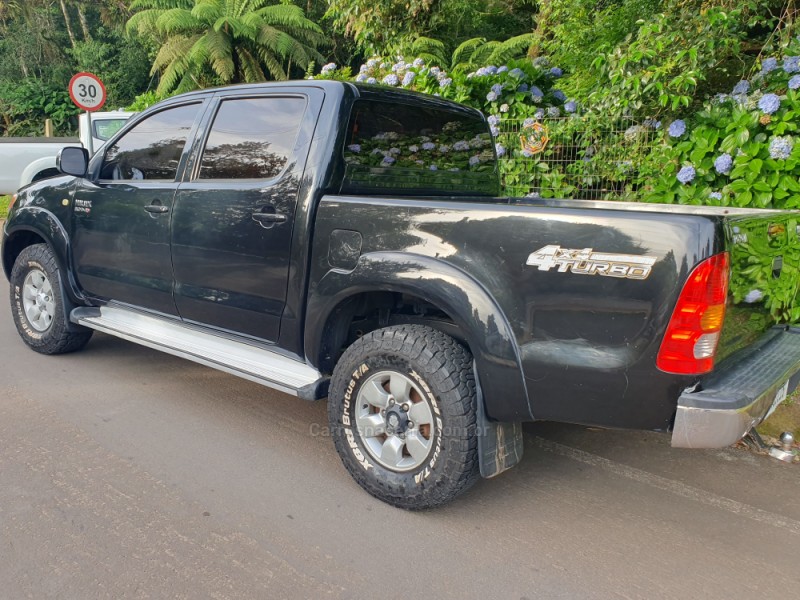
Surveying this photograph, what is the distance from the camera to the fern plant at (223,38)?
1928cm

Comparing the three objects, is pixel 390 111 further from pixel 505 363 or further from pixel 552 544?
pixel 552 544

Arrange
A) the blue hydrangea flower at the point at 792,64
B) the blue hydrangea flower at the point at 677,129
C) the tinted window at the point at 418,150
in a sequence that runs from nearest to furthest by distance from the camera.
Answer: the tinted window at the point at 418,150 → the blue hydrangea flower at the point at 792,64 → the blue hydrangea flower at the point at 677,129

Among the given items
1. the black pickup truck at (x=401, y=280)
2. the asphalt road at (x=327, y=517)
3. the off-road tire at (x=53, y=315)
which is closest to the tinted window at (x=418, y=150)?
the black pickup truck at (x=401, y=280)

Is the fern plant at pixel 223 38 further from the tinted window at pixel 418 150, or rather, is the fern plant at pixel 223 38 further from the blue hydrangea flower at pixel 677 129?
the tinted window at pixel 418 150

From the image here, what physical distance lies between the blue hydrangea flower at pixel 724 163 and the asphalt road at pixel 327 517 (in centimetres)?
212

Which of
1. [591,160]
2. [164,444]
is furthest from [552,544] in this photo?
[591,160]

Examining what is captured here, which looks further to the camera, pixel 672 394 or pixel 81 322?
pixel 81 322

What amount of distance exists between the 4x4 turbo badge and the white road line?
1.50 meters

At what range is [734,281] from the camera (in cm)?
249

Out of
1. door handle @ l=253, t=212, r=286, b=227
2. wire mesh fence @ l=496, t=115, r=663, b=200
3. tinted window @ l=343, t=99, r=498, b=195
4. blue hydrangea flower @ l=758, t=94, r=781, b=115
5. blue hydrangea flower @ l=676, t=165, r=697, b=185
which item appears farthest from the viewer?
wire mesh fence @ l=496, t=115, r=663, b=200

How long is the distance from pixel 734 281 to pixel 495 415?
105cm

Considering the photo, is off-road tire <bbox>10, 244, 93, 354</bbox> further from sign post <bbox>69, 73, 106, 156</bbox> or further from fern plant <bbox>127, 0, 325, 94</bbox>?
fern plant <bbox>127, 0, 325, 94</bbox>

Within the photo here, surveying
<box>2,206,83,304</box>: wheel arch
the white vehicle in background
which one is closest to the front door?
<box>2,206,83,304</box>: wheel arch

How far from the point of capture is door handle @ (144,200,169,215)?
3982 millimetres
